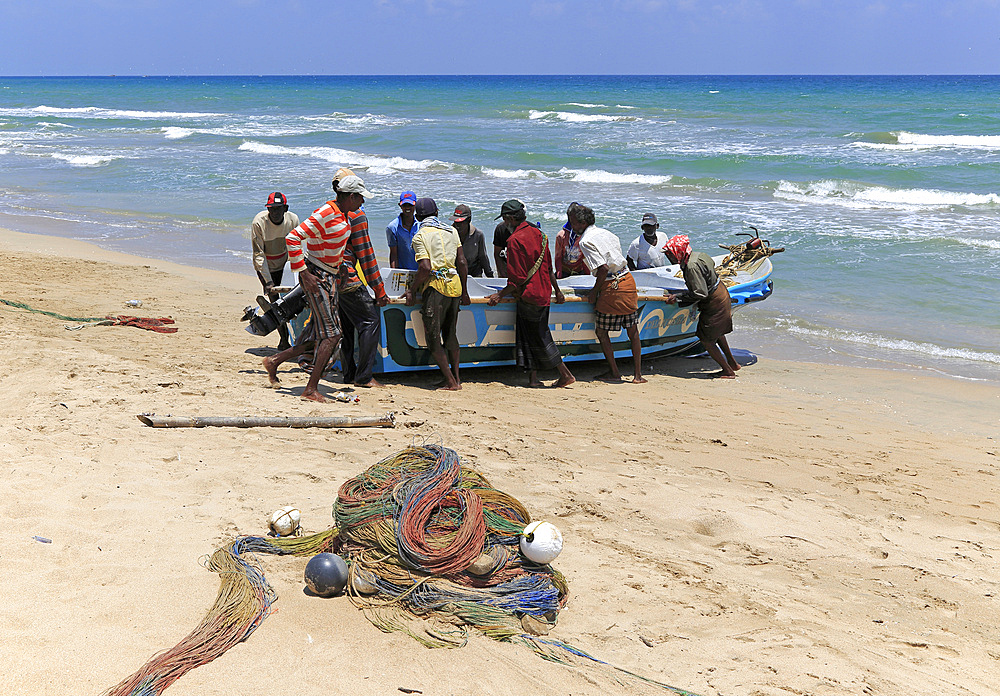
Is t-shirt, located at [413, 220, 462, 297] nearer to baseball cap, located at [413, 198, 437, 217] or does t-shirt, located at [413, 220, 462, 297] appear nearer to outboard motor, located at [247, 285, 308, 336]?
baseball cap, located at [413, 198, 437, 217]

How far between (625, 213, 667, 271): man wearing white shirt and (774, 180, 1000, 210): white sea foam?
407 inches

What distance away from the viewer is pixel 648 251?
27.4ft

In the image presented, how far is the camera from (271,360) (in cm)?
639

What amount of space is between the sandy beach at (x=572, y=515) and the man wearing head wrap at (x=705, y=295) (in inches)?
16.6

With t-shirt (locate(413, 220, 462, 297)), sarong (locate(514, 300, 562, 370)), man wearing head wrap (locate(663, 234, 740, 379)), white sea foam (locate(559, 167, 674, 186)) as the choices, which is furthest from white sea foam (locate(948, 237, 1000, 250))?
t-shirt (locate(413, 220, 462, 297))

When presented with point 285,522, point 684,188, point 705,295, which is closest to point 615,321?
point 705,295

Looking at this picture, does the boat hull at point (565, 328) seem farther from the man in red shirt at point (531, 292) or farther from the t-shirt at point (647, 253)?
the t-shirt at point (647, 253)

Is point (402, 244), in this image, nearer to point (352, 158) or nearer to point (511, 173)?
point (511, 173)

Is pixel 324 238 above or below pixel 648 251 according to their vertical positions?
above

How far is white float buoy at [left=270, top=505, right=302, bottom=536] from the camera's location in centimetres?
409

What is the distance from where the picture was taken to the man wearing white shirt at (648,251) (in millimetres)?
8281

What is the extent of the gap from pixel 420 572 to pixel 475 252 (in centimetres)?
426

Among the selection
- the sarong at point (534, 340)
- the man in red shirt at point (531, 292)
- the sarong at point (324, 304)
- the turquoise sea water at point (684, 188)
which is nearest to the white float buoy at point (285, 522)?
the sarong at point (324, 304)

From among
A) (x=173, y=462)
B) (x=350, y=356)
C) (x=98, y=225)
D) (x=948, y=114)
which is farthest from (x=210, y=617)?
(x=948, y=114)
